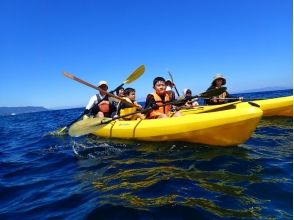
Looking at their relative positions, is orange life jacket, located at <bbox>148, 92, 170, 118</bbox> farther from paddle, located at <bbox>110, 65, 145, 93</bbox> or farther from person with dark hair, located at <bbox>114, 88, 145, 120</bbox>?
paddle, located at <bbox>110, 65, 145, 93</bbox>

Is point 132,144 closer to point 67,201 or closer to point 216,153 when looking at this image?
point 216,153

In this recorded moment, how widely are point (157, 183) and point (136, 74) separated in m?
6.81

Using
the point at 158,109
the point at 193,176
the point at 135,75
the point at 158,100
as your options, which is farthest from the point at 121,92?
the point at 193,176

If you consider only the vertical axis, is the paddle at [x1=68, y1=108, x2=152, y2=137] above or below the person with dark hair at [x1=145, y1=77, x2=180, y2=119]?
below

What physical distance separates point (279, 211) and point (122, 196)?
6.48ft

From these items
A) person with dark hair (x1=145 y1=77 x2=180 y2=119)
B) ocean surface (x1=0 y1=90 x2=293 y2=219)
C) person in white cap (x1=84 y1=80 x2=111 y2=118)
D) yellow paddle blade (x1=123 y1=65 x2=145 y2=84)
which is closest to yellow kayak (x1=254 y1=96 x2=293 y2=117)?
ocean surface (x1=0 y1=90 x2=293 y2=219)

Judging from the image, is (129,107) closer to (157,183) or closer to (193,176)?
(193,176)

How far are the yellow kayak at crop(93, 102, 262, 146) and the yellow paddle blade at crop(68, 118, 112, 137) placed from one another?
0.77 metres

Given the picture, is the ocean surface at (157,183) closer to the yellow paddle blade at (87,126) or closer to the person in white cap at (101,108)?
the yellow paddle blade at (87,126)

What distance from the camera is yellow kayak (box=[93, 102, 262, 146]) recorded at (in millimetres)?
6258

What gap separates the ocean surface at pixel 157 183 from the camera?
12.5 feet

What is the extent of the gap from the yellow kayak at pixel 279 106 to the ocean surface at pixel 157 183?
298cm

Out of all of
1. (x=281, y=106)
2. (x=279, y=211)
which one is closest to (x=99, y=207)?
(x=279, y=211)

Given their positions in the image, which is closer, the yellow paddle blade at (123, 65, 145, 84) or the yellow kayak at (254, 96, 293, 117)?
the yellow kayak at (254, 96, 293, 117)
